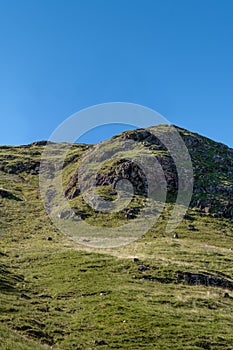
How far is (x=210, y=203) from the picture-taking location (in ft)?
316

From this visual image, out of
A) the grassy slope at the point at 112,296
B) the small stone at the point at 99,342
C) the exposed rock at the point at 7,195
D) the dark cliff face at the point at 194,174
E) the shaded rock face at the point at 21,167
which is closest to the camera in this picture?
the small stone at the point at 99,342

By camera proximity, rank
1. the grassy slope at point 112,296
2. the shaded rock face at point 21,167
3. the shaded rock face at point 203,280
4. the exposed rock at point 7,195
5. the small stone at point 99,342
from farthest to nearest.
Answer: the shaded rock face at point 21,167
the exposed rock at point 7,195
the shaded rock face at point 203,280
the grassy slope at point 112,296
the small stone at point 99,342

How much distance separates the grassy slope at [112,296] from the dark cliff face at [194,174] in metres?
21.7

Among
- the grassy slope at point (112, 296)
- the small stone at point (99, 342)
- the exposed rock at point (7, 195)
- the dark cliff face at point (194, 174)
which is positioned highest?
the dark cliff face at point (194, 174)

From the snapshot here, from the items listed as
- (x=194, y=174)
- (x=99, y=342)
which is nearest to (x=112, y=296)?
(x=99, y=342)

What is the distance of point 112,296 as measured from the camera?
137ft

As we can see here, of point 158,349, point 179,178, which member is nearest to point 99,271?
point 158,349

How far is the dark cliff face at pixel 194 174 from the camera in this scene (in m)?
97.8

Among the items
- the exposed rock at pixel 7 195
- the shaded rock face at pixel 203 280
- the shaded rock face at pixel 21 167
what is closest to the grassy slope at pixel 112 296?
the shaded rock face at pixel 203 280

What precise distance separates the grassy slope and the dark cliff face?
2174 cm

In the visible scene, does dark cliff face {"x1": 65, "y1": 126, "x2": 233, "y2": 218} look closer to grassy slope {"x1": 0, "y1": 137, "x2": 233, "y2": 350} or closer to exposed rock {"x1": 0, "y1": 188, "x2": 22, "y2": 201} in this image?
exposed rock {"x1": 0, "y1": 188, "x2": 22, "y2": 201}

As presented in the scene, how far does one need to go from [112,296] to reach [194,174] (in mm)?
74223

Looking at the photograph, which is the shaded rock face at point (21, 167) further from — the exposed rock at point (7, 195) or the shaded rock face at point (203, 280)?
the shaded rock face at point (203, 280)

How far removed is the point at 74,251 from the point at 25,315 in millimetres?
27018
